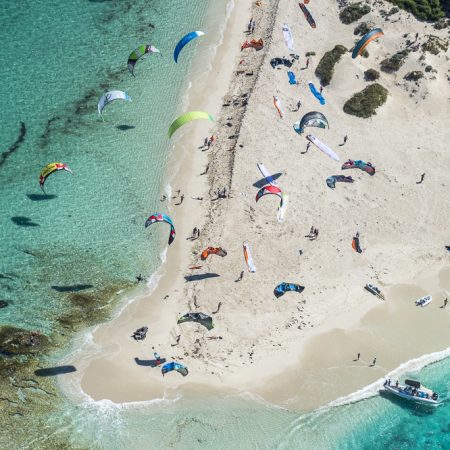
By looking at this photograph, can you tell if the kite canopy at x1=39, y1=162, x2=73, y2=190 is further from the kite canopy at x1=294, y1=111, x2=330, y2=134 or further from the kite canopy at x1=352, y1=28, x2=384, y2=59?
the kite canopy at x1=352, y1=28, x2=384, y2=59

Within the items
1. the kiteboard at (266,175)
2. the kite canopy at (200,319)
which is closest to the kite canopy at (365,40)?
the kiteboard at (266,175)

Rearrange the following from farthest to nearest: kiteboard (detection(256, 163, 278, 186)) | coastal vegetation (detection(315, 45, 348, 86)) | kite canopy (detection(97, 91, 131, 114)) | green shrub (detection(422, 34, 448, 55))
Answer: green shrub (detection(422, 34, 448, 55)), coastal vegetation (detection(315, 45, 348, 86)), kite canopy (detection(97, 91, 131, 114)), kiteboard (detection(256, 163, 278, 186))

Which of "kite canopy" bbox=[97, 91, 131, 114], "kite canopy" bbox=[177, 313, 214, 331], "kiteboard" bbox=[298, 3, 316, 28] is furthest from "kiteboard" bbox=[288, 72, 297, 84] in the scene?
"kite canopy" bbox=[177, 313, 214, 331]

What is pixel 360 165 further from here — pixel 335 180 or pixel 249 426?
pixel 249 426

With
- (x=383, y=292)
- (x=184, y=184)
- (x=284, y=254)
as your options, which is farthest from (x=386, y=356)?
(x=184, y=184)

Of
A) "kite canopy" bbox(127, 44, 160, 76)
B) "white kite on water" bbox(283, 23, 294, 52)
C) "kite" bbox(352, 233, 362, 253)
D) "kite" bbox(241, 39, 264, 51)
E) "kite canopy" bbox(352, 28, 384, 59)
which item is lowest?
"kite" bbox(352, 233, 362, 253)

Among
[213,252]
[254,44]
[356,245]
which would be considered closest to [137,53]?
[254,44]
